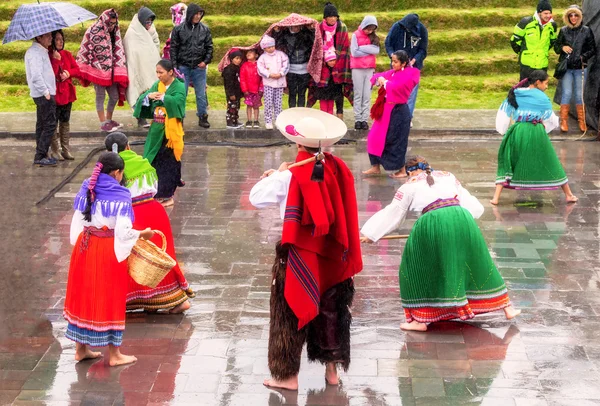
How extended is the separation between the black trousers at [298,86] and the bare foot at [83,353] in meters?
8.20

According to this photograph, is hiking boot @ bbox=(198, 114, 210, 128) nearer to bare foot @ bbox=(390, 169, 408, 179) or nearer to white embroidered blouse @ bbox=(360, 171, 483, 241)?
bare foot @ bbox=(390, 169, 408, 179)

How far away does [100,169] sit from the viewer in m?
6.70

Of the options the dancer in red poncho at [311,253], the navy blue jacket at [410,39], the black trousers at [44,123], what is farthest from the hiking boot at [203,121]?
the dancer in red poncho at [311,253]

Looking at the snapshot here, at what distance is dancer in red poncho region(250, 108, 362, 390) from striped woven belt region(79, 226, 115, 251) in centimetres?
105

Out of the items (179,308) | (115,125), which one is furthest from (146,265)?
(115,125)

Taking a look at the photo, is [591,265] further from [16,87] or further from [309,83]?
[16,87]

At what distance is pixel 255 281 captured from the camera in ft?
28.0

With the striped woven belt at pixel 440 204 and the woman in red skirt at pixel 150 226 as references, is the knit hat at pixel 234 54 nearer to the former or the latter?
the woman in red skirt at pixel 150 226

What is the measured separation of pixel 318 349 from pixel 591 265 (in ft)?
11.6

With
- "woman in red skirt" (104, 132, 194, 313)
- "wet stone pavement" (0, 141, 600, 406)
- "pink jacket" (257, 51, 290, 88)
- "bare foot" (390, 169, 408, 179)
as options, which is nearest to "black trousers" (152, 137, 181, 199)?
"wet stone pavement" (0, 141, 600, 406)

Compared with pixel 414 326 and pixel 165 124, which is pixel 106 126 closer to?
pixel 165 124

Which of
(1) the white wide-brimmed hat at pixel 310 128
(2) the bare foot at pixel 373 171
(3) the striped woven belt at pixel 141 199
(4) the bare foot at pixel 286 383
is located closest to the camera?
(1) the white wide-brimmed hat at pixel 310 128

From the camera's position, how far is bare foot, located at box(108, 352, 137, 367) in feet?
22.3

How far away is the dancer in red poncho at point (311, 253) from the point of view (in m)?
6.14
